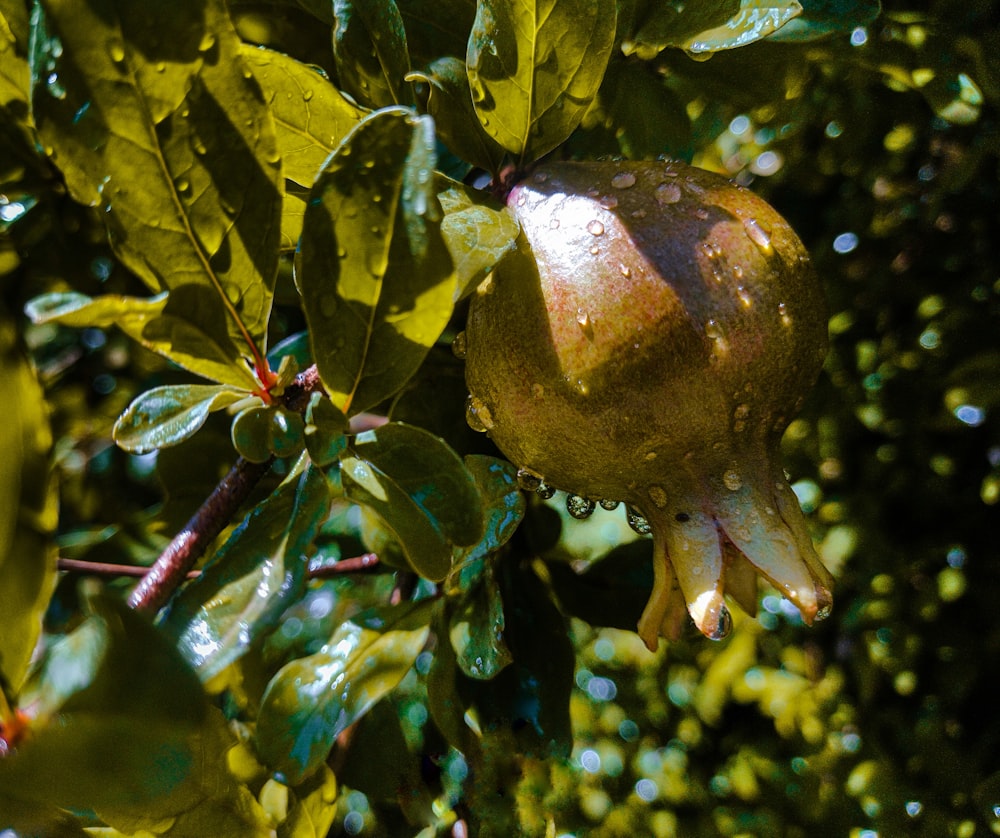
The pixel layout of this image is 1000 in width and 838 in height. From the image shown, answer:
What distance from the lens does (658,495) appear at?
681 millimetres

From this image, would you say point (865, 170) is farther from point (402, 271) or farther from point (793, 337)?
point (402, 271)

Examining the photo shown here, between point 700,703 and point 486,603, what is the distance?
0.93 m

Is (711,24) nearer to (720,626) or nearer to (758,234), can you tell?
(758,234)

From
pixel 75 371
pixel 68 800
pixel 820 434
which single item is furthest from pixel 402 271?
pixel 75 371

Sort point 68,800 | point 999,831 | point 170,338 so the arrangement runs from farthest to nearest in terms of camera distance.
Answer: point 999,831 → point 170,338 → point 68,800

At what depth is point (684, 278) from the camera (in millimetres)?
612

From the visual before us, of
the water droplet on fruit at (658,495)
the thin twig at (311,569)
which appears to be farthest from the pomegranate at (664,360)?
the thin twig at (311,569)

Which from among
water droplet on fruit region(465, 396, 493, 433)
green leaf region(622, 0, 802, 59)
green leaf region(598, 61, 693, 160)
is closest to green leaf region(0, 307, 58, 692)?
water droplet on fruit region(465, 396, 493, 433)

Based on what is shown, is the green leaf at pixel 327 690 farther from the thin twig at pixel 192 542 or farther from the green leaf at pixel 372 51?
the green leaf at pixel 372 51

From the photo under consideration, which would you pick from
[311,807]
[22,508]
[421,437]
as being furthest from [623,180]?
[311,807]

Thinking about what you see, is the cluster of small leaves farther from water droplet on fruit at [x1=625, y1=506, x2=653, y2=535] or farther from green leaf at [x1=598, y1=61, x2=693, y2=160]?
water droplet on fruit at [x1=625, y1=506, x2=653, y2=535]

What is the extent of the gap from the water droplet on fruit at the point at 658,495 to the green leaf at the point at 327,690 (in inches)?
9.4

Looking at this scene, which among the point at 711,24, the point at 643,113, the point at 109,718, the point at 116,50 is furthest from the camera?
the point at 643,113

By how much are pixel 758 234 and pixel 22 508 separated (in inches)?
19.9
